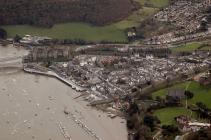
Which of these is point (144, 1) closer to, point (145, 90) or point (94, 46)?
point (94, 46)

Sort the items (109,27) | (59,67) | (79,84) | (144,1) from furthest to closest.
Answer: (144,1) → (109,27) → (59,67) → (79,84)

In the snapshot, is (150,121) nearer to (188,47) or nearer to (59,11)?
(188,47)

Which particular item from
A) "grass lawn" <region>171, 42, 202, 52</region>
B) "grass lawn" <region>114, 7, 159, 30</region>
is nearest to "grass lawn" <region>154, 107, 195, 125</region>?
"grass lawn" <region>171, 42, 202, 52</region>

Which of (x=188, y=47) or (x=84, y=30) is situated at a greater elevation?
(x=84, y=30)

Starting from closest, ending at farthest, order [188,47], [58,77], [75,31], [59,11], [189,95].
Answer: [189,95], [58,77], [188,47], [75,31], [59,11]

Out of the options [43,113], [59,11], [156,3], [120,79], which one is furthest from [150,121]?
[156,3]

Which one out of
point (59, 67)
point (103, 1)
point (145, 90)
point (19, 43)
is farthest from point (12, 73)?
point (103, 1)
